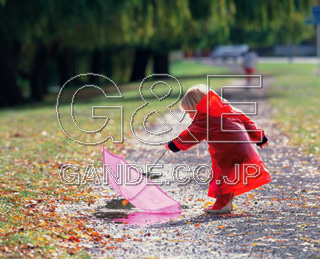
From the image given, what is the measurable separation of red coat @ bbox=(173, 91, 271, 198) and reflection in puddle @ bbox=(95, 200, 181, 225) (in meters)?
0.60

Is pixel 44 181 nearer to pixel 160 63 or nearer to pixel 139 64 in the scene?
pixel 139 64

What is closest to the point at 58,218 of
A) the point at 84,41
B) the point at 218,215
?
the point at 218,215

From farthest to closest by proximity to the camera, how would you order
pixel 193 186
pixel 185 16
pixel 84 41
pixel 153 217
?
pixel 84 41 < pixel 185 16 < pixel 193 186 < pixel 153 217

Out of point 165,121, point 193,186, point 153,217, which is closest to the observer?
point 153,217

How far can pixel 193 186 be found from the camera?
8141 mm

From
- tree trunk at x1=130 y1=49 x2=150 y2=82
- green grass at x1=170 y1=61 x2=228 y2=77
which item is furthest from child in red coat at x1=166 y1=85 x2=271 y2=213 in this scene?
green grass at x1=170 y1=61 x2=228 y2=77

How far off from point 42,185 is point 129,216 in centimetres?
158

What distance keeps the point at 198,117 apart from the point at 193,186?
1.75 metres

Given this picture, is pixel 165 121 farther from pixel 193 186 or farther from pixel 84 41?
pixel 84 41

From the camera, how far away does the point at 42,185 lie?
7914mm

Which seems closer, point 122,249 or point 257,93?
point 122,249

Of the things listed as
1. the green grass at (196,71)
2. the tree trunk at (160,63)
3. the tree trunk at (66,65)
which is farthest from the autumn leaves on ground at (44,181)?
the green grass at (196,71)

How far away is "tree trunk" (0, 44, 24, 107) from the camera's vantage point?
76.8 ft

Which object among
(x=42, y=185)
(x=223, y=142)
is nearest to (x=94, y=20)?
(x=42, y=185)
